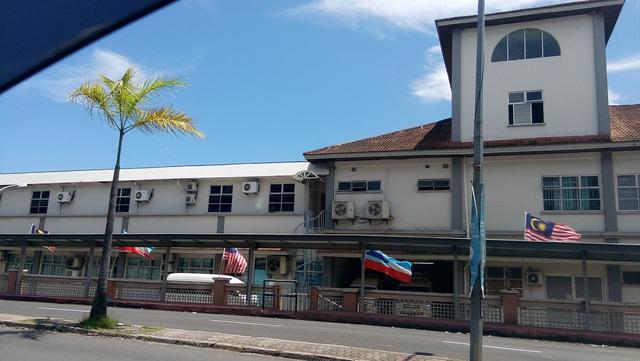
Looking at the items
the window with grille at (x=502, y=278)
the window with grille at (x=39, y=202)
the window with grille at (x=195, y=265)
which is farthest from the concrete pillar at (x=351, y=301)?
the window with grille at (x=39, y=202)

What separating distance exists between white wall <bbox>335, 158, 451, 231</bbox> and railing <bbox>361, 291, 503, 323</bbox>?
6.93 m

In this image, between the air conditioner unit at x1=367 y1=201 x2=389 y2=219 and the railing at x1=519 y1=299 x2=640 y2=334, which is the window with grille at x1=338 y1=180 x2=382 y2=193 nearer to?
the air conditioner unit at x1=367 y1=201 x2=389 y2=219

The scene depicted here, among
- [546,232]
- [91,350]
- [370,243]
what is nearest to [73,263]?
A: [370,243]

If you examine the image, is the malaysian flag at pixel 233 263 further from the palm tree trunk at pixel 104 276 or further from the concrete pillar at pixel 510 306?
the concrete pillar at pixel 510 306

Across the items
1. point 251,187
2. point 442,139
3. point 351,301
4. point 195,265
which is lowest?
point 351,301

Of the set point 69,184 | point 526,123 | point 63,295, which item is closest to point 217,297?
point 63,295

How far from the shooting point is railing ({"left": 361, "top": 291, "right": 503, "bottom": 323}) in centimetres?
1867

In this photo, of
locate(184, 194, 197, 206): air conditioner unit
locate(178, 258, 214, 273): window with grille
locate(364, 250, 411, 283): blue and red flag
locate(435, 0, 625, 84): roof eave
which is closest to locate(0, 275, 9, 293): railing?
locate(178, 258, 214, 273): window with grille

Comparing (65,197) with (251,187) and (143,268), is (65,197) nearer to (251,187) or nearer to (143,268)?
(143,268)

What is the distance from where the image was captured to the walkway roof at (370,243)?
1884 cm

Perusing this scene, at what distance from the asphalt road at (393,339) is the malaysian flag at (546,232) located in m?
6.56

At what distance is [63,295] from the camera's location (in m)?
23.1

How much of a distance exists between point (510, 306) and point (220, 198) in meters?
18.1

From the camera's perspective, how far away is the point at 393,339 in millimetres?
13727
